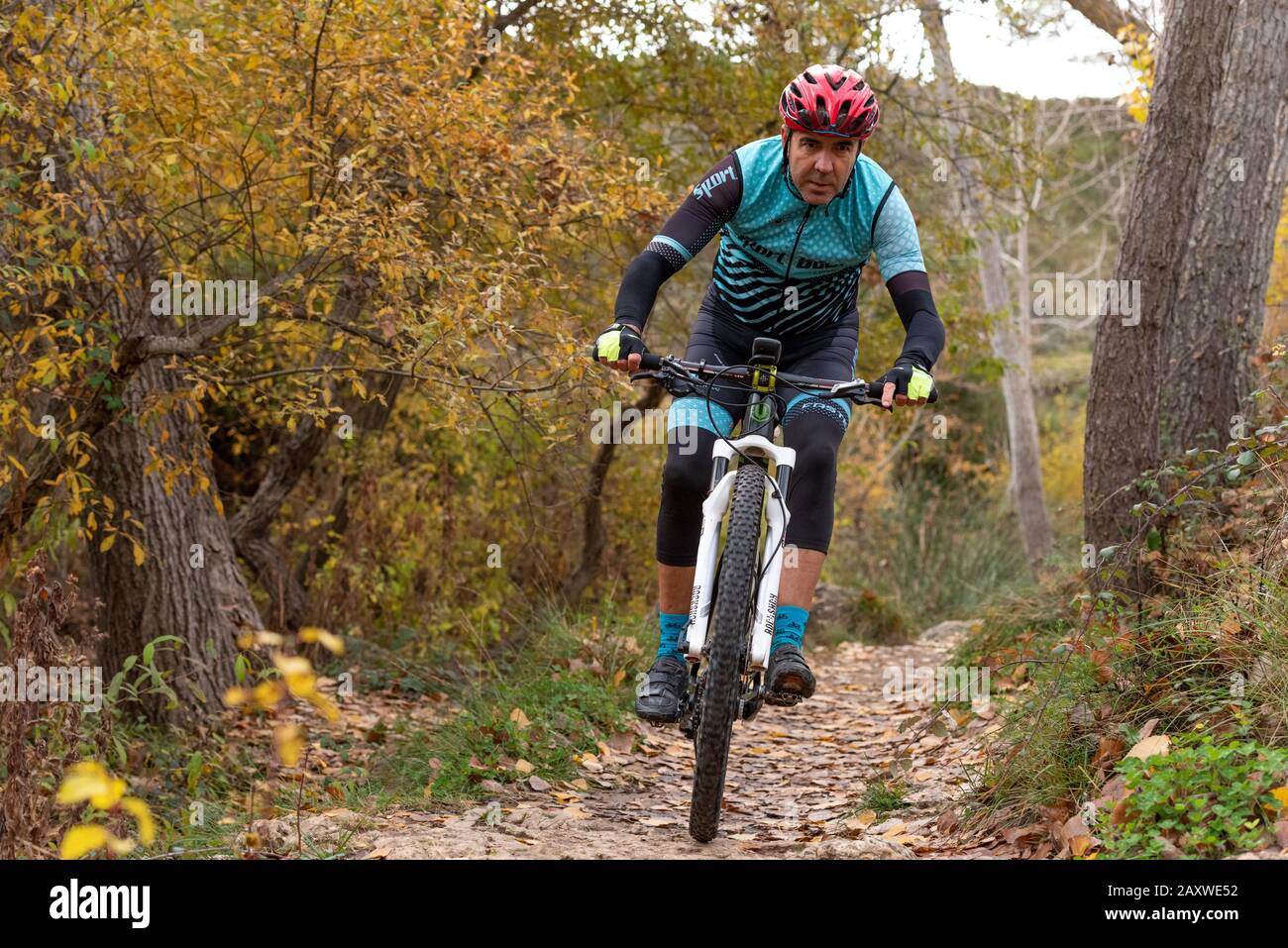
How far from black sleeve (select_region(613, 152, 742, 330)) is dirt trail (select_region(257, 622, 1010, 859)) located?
73.8 inches

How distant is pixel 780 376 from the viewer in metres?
4.21

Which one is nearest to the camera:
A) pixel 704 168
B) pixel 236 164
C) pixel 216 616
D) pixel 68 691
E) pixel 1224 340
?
pixel 68 691

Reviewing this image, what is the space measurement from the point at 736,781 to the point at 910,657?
184 inches

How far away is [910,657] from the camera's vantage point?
10.3 meters

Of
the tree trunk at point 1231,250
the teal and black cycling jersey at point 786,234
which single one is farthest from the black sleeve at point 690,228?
the tree trunk at point 1231,250

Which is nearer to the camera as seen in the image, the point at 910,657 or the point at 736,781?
the point at 736,781

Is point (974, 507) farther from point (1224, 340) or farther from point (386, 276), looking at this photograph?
point (386, 276)

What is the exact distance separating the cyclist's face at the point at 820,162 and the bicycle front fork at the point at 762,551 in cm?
87

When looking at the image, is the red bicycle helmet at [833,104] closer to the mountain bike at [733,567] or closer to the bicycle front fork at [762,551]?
the mountain bike at [733,567]

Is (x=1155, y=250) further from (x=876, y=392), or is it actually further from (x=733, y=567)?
(x=733, y=567)

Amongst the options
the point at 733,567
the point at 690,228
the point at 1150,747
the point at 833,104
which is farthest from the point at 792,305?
the point at 1150,747

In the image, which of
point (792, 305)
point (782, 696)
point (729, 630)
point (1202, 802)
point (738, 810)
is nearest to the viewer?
point (1202, 802)

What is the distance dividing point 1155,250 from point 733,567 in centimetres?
367
